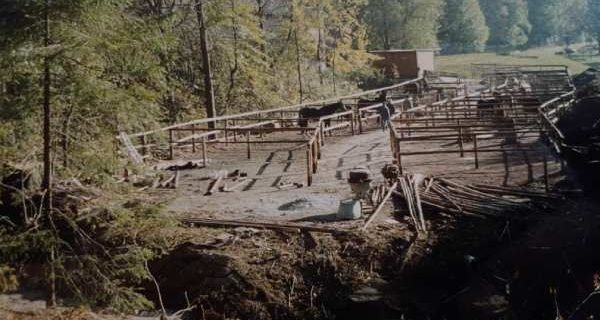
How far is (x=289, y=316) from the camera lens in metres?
10.2

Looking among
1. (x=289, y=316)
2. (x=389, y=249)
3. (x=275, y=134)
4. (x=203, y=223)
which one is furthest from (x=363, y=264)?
(x=275, y=134)

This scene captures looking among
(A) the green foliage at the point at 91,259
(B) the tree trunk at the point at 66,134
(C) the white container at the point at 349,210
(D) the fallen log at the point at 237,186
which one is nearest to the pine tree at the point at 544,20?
(D) the fallen log at the point at 237,186

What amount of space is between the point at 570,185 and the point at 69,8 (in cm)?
984

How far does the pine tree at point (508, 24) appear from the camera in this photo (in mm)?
94250

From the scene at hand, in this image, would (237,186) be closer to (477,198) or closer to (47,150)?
(477,198)

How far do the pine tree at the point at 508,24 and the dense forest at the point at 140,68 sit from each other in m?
31.0

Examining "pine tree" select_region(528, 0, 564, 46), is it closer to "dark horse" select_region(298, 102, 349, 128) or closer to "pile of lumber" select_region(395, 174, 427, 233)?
"dark horse" select_region(298, 102, 349, 128)

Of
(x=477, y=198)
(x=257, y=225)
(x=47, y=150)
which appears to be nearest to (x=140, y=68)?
(x=47, y=150)

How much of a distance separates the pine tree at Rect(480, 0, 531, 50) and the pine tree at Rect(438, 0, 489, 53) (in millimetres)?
11063

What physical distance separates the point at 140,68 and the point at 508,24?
94.0 m

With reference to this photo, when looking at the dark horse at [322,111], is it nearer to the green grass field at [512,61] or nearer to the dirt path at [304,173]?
the dirt path at [304,173]

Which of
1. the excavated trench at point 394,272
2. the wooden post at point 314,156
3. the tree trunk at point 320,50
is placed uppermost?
the tree trunk at point 320,50

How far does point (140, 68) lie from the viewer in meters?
8.38

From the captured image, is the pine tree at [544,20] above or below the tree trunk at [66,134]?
above
